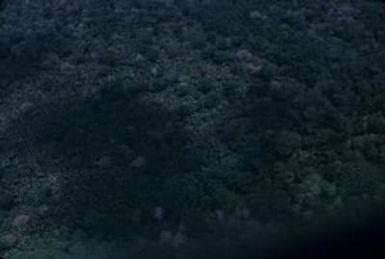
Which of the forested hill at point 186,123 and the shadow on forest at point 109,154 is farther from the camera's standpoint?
the shadow on forest at point 109,154

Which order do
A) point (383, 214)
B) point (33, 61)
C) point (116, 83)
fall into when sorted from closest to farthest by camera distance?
point (383, 214) → point (116, 83) → point (33, 61)

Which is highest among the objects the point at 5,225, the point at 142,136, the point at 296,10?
the point at 296,10

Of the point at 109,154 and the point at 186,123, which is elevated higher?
the point at 186,123

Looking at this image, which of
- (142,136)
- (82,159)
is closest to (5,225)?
(82,159)

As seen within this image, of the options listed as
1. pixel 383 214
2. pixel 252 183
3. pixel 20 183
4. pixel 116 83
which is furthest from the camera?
pixel 116 83

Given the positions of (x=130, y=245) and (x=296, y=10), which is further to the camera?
(x=296, y=10)

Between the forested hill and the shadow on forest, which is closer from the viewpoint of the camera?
the forested hill

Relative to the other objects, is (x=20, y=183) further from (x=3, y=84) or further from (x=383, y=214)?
(x=383, y=214)

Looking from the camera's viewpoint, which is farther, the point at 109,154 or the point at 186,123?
the point at 186,123
